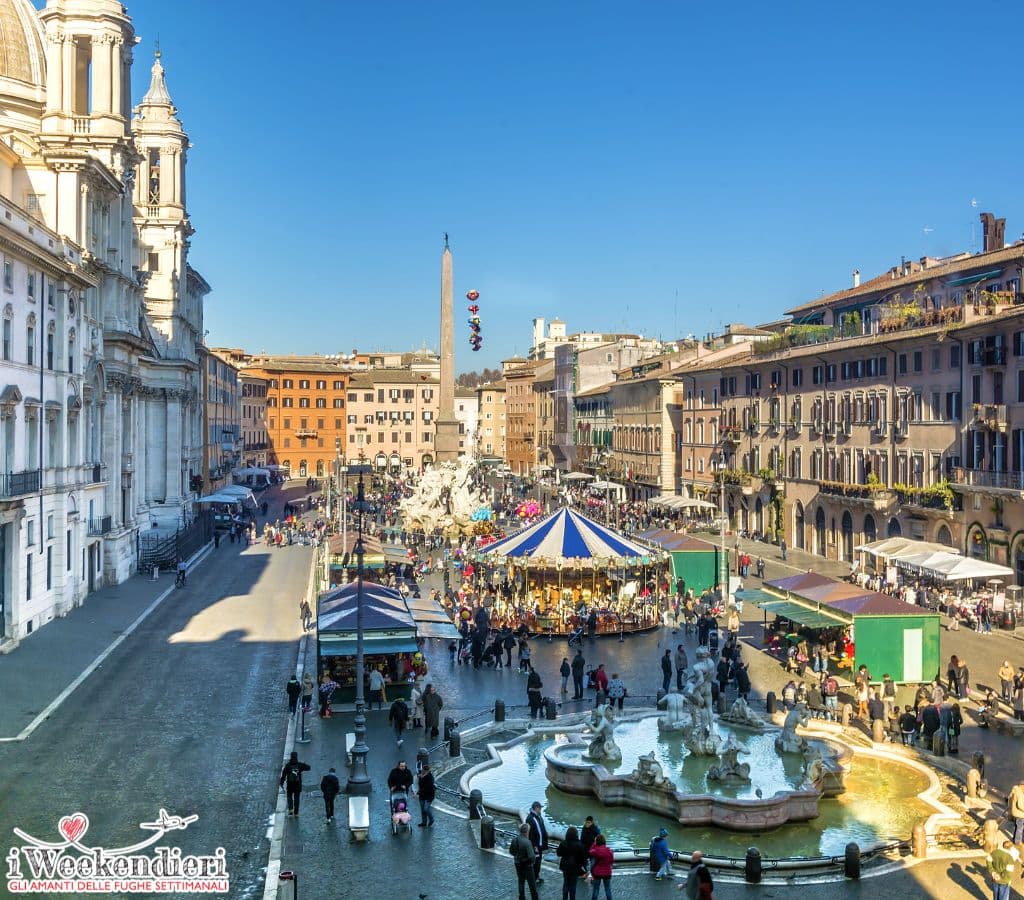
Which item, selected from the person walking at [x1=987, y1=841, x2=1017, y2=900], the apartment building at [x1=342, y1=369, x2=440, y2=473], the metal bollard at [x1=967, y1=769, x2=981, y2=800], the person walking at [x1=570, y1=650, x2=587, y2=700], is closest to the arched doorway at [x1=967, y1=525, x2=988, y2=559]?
the person walking at [x1=570, y1=650, x2=587, y2=700]

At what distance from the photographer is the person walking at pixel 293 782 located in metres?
18.5

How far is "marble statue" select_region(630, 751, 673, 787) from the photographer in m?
19.2

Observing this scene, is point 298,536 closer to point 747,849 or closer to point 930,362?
point 930,362

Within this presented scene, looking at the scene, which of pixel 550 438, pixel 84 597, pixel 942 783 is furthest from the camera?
pixel 550 438

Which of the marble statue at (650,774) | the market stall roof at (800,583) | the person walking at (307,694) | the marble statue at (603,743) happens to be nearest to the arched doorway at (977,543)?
the market stall roof at (800,583)

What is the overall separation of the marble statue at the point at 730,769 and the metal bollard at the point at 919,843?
10.8ft

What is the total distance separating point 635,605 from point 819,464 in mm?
20379

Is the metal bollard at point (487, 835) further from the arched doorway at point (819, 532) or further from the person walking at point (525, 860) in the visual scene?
the arched doorway at point (819, 532)

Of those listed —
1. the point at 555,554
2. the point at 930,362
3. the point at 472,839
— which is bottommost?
the point at 472,839

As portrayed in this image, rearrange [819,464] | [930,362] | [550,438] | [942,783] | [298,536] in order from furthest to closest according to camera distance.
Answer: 1. [550,438]
2. [298,536]
3. [819,464]
4. [930,362]
5. [942,783]

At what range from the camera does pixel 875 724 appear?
23.0 meters

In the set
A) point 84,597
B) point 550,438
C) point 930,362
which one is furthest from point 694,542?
point 550,438

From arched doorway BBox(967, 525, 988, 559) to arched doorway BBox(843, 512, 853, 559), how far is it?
944 centimetres

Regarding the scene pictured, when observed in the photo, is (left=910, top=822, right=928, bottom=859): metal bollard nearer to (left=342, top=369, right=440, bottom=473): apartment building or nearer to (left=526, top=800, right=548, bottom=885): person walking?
(left=526, top=800, right=548, bottom=885): person walking
